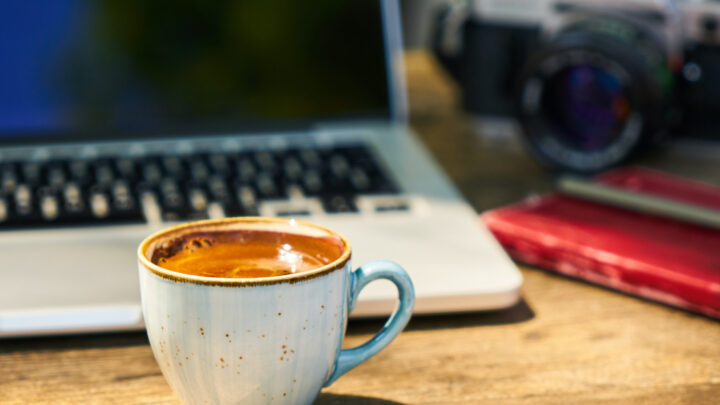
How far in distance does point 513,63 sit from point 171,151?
40 centimetres

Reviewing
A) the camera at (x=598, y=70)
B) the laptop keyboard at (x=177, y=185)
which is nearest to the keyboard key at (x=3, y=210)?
the laptop keyboard at (x=177, y=185)

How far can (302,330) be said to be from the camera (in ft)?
0.96

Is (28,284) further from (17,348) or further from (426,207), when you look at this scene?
(426,207)

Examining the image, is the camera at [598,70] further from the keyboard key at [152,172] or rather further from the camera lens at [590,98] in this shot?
the keyboard key at [152,172]

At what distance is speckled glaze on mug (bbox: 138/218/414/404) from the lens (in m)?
0.28

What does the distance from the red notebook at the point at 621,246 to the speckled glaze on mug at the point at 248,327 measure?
0.66 feet

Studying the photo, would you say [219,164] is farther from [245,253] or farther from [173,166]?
[245,253]

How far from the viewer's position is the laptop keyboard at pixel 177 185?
1.56 ft

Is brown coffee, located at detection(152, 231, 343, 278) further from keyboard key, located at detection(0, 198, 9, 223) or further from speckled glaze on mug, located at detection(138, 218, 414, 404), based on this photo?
keyboard key, located at detection(0, 198, 9, 223)

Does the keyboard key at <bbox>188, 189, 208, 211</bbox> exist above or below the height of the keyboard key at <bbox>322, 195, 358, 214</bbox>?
above

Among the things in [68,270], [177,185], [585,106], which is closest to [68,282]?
[68,270]

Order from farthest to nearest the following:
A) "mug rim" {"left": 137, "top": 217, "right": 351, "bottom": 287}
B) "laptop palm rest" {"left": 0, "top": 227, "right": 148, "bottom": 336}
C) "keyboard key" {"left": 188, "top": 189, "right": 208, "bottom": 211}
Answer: "keyboard key" {"left": 188, "top": 189, "right": 208, "bottom": 211} < "laptop palm rest" {"left": 0, "top": 227, "right": 148, "bottom": 336} < "mug rim" {"left": 137, "top": 217, "right": 351, "bottom": 287}

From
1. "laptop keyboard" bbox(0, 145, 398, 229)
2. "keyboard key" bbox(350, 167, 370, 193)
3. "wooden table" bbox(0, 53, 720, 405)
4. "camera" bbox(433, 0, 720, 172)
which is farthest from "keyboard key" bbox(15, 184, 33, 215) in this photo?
"camera" bbox(433, 0, 720, 172)

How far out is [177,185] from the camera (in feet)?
1.68
